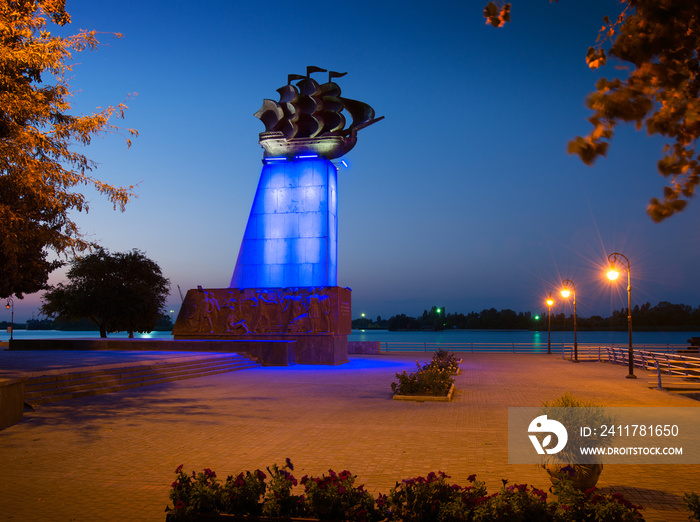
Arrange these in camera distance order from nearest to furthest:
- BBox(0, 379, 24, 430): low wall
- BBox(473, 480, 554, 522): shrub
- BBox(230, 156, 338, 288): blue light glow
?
BBox(473, 480, 554, 522): shrub
BBox(0, 379, 24, 430): low wall
BBox(230, 156, 338, 288): blue light glow

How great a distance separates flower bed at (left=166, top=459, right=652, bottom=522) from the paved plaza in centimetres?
92

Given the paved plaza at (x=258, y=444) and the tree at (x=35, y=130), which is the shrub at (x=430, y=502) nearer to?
the paved plaza at (x=258, y=444)

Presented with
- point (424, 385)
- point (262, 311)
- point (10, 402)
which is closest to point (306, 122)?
point (262, 311)

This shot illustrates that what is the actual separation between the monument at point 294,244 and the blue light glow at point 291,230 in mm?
55

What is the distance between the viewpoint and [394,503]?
5.06m

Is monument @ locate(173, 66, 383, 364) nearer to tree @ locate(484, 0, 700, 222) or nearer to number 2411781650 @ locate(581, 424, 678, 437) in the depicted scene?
number 2411781650 @ locate(581, 424, 678, 437)

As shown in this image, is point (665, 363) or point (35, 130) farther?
point (665, 363)

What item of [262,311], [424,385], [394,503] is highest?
[262,311]

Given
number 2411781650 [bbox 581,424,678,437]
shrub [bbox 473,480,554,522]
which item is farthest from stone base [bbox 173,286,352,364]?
shrub [bbox 473,480,554,522]

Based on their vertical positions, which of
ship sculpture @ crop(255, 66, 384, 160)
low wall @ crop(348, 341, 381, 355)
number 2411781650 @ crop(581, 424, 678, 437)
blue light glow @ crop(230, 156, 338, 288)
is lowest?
low wall @ crop(348, 341, 381, 355)

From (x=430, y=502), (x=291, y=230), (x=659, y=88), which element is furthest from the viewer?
(x=291, y=230)

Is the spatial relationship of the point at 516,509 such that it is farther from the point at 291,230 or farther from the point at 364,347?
the point at 364,347

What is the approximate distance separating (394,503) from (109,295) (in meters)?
40.7

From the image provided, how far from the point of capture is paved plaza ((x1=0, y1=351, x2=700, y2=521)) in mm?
6465
